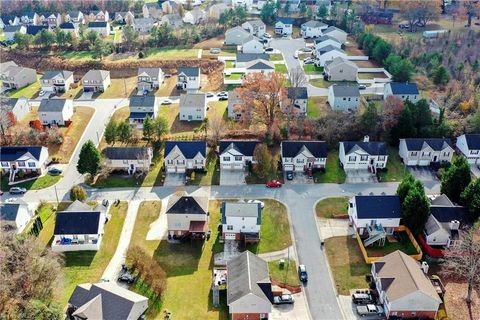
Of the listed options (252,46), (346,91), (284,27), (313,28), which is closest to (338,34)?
(313,28)

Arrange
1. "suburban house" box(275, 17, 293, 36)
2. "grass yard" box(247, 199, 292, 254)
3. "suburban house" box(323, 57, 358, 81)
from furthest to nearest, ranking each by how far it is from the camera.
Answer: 1. "suburban house" box(275, 17, 293, 36)
2. "suburban house" box(323, 57, 358, 81)
3. "grass yard" box(247, 199, 292, 254)

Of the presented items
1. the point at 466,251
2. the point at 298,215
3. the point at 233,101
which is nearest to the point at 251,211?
the point at 298,215

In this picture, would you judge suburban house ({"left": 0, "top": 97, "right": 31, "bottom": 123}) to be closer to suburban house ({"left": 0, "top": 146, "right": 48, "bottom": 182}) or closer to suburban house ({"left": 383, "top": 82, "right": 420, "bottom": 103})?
suburban house ({"left": 0, "top": 146, "right": 48, "bottom": 182})

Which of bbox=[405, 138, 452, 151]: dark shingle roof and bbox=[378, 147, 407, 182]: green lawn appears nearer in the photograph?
bbox=[378, 147, 407, 182]: green lawn

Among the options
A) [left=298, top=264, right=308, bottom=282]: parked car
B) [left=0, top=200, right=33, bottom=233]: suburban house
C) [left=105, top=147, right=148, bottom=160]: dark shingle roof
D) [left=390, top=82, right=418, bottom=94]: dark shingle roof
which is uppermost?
[left=390, top=82, right=418, bottom=94]: dark shingle roof

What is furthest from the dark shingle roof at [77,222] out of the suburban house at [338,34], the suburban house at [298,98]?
the suburban house at [338,34]

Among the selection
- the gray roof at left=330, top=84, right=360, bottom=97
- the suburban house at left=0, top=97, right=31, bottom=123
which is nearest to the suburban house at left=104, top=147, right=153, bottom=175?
the suburban house at left=0, top=97, right=31, bottom=123

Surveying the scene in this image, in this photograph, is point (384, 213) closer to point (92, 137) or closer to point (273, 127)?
point (273, 127)
